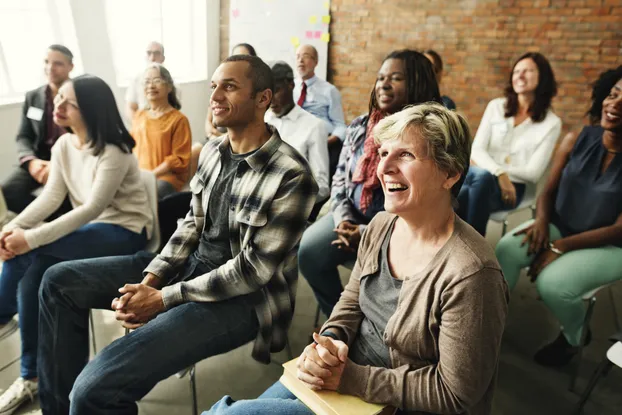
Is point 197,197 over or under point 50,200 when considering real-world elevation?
over

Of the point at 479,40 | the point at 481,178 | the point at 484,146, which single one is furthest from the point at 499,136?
the point at 479,40

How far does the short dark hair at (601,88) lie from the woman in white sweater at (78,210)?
2150mm

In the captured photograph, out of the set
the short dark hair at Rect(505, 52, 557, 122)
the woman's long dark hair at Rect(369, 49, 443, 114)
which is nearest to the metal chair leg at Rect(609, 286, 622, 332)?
the short dark hair at Rect(505, 52, 557, 122)

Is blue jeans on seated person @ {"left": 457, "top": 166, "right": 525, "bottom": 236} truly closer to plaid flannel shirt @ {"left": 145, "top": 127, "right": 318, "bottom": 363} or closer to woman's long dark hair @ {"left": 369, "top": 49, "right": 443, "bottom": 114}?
woman's long dark hair @ {"left": 369, "top": 49, "right": 443, "bottom": 114}

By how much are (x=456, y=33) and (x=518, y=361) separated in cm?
412

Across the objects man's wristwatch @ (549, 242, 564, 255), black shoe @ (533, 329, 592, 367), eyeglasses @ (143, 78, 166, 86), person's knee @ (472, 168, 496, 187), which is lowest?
black shoe @ (533, 329, 592, 367)

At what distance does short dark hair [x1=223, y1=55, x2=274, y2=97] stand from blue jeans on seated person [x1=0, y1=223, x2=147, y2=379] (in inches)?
35.3

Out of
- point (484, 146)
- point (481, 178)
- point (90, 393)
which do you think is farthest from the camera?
point (484, 146)

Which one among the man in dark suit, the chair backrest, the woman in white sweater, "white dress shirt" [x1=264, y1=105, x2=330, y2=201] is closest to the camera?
the woman in white sweater

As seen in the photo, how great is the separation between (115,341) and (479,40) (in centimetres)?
504

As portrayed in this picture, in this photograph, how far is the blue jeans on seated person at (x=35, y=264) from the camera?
1.75m

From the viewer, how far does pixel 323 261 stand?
206 centimetres

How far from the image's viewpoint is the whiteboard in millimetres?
5594

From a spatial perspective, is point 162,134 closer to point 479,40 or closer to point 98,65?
point 98,65
